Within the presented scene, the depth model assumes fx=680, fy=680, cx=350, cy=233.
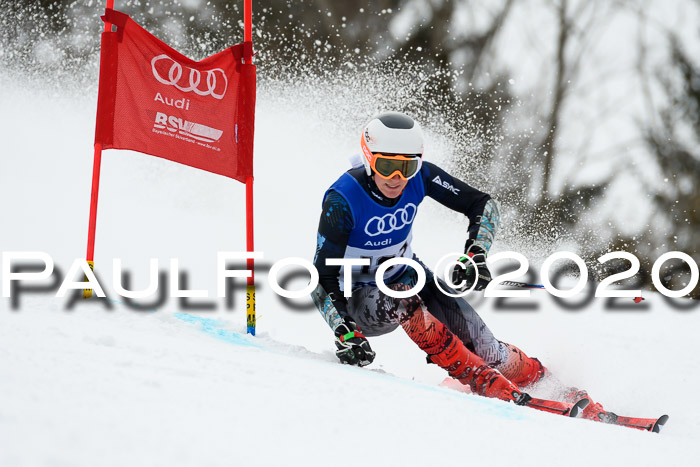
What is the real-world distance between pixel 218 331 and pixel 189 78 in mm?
1365

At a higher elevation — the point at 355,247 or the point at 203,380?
the point at 355,247

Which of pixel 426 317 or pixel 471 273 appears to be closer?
pixel 426 317

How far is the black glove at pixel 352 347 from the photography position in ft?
9.50

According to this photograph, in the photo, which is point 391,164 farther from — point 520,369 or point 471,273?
point 520,369

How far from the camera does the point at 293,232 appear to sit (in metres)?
8.63

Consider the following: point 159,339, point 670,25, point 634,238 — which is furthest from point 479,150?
point 159,339

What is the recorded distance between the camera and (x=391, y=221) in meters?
3.23

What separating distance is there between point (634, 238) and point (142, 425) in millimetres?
13269

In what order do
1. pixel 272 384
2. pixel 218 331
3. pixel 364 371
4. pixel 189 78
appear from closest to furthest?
pixel 272 384 < pixel 364 371 < pixel 218 331 < pixel 189 78

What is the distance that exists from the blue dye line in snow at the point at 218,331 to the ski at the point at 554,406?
1.15 meters

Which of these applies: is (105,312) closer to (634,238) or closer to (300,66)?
(300,66)

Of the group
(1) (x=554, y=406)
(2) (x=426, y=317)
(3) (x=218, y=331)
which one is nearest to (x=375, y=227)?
(2) (x=426, y=317)

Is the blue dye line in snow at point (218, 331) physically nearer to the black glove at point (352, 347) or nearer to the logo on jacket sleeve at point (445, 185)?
the black glove at point (352, 347)

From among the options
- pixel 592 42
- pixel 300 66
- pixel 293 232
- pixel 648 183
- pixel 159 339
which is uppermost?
pixel 592 42
